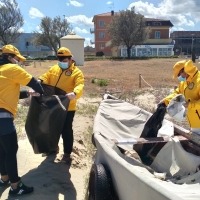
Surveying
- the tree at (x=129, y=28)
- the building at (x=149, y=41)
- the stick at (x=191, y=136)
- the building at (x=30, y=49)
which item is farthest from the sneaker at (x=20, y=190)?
the building at (x=30, y=49)

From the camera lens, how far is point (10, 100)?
11.2 ft

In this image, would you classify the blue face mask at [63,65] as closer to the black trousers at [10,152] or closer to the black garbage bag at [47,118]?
the black garbage bag at [47,118]

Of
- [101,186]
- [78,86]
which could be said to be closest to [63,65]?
[78,86]

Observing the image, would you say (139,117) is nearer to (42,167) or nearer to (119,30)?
(42,167)

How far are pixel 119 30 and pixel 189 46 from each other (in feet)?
111

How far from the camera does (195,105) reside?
3855mm

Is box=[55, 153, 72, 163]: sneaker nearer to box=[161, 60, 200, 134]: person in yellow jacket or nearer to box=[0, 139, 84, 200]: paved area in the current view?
box=[0, 139, 84, 200]: paved area

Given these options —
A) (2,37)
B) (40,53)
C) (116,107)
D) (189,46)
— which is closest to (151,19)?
(189,46)

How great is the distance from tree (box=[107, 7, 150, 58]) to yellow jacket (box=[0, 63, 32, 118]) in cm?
4142

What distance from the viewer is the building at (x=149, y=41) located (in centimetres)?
5444

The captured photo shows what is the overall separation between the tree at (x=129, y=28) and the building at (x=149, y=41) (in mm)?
6721

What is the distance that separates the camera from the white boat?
2.65 meters

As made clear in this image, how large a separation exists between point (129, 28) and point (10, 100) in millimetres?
41691

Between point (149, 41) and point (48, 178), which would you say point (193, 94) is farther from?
point (149, 41)
